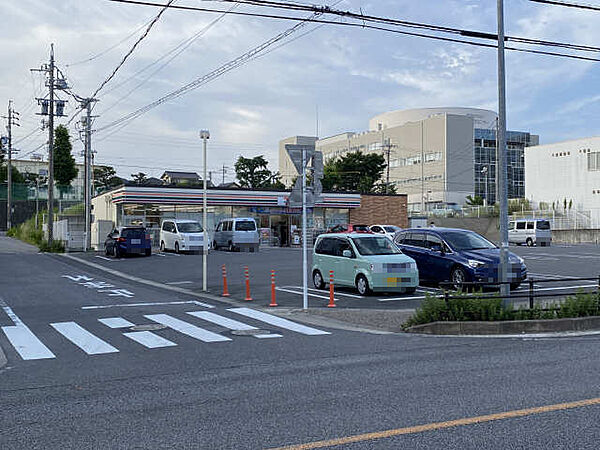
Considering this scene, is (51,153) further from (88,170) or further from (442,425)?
(442,425)

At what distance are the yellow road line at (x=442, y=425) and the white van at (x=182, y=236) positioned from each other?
30.1m

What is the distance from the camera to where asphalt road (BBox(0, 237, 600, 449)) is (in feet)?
17.2

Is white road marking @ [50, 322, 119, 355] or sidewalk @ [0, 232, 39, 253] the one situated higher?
sidewalk @ [0, 232, 39, 253]

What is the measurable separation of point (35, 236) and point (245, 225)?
2055 centimetres

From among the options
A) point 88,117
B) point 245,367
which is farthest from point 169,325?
point 88,117

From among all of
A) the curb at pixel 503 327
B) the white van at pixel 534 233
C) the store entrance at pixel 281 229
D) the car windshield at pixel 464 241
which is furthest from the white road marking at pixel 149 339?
the white van at pixel 534 233

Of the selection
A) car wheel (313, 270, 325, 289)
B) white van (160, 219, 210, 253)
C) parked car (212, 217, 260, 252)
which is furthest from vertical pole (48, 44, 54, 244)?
car wheel (313, 270, 325, 289)

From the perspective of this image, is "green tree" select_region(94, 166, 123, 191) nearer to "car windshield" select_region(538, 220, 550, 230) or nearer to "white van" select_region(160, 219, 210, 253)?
"white van" select_region(160, 219, 210, 253)

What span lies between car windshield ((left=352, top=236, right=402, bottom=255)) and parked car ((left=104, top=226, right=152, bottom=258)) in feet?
61.2

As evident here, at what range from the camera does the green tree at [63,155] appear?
181ft

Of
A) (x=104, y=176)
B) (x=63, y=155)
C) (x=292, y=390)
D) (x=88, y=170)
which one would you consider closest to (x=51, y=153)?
(x=88, y=170)

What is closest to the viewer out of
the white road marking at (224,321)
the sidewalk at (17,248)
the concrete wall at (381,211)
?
the white road marking at (224,321)

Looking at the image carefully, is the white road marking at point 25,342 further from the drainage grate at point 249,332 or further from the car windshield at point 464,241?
the car windshield at point 464,241

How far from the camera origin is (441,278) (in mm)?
18141
